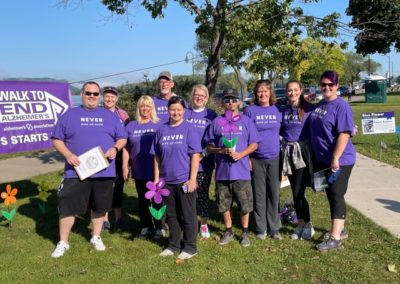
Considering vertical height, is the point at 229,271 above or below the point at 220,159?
below

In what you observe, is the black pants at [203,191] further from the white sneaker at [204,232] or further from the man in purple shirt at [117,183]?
the man in purple shirt at [117,183]

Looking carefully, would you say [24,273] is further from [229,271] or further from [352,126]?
[352,126]

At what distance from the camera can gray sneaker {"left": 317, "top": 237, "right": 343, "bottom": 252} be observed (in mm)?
4957

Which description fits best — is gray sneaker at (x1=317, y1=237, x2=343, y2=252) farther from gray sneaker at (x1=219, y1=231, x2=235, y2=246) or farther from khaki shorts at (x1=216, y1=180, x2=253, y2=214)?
gray sneaker at (x1=219, y1=231, x2=235, y2=246)

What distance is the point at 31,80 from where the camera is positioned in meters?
7.23

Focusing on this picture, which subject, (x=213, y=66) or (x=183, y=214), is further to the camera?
(x=213, y=66)

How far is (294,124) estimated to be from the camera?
5262mm

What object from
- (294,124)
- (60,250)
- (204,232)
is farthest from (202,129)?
(60,250)

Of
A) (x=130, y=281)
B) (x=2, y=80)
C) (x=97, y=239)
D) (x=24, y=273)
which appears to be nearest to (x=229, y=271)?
(x=130, y=281)

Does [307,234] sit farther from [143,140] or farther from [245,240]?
[143,140]

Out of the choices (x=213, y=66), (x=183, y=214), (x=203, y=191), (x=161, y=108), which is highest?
(x=213, y=66)

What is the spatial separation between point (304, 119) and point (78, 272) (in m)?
2.93

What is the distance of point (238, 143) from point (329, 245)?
1476 millimetres

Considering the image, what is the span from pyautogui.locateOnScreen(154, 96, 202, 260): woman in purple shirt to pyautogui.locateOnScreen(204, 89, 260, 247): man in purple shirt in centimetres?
Result: 36
